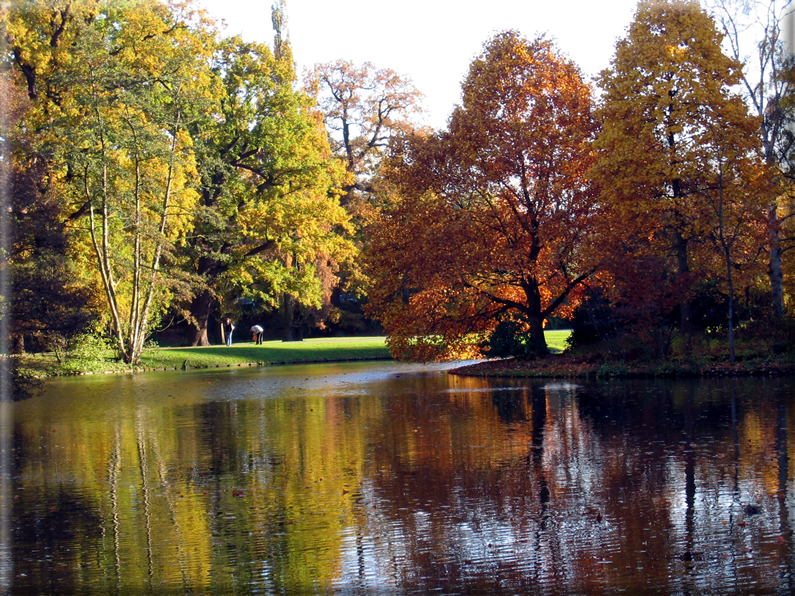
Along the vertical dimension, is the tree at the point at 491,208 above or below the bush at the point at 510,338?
above

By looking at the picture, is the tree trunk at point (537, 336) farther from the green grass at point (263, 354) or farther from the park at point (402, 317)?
the green grass at point (263, 354)

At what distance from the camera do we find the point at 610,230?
23.2 m

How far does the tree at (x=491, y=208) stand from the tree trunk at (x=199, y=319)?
22044 millimetres

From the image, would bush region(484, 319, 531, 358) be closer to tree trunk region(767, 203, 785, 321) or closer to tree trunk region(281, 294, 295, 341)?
tree trunk region(767, 203, 785, 321)

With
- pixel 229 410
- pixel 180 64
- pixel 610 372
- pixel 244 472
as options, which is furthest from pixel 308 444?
pixel 180 64

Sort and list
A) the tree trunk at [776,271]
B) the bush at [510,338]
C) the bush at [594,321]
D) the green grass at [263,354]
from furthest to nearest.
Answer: the green grass at [263,354]
the bush at [510,338]
the tree trunk at [776,271]
the bush at [594,321]

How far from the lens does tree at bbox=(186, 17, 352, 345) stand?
138 ft

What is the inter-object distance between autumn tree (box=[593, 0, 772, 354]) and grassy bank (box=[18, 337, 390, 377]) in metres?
20.2

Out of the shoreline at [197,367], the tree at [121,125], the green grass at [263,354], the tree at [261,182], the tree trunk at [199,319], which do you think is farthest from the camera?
the tree trunk at [199,319]

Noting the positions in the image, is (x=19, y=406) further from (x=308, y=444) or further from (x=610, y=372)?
(x=610, y=372)

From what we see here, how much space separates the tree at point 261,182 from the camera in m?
42.1

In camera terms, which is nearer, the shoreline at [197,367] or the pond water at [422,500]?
the pond water at [422,500]

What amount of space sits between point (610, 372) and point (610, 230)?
406 cm

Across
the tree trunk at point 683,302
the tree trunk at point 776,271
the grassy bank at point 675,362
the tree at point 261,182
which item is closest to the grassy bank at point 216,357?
the tree at point 261,182
